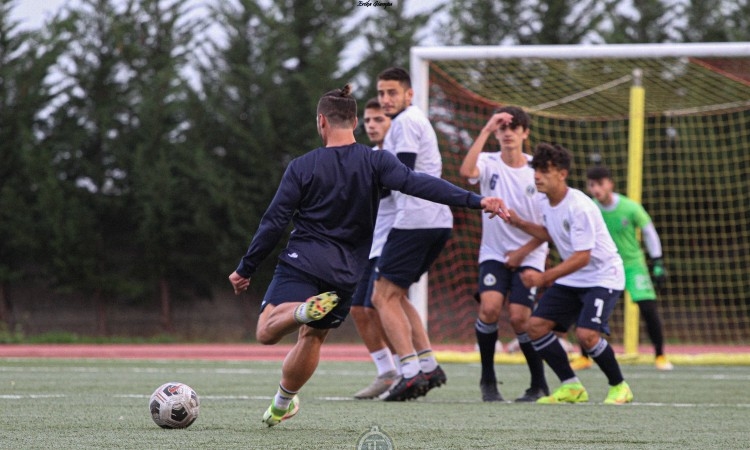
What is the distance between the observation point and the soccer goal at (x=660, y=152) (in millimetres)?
13539

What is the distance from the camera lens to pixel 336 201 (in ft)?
16.5

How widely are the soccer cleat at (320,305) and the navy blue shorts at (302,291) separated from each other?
0.95 feet

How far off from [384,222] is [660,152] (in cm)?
860

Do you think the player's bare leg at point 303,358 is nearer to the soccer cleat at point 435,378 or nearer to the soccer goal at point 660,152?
the soccer cleat at point 435,378

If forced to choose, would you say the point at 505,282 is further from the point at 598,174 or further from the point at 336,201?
the point at 598,174

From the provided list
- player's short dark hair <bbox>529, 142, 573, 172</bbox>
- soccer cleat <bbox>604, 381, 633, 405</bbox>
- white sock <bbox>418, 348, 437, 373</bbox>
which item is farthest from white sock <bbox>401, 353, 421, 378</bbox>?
player's short dark hair <bbox>529, 142, 573, 172</bbox>

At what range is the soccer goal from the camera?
44.4 ft

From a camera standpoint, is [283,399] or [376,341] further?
[376,341]

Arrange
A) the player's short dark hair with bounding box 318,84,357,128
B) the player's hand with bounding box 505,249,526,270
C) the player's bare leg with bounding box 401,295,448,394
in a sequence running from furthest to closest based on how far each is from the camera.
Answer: the player's hand with bounding box 505,249,526,270 < the player's bare leg with bounding box 401,295,448,394 < the player's short dark hair with bounding box 318,84,357,128

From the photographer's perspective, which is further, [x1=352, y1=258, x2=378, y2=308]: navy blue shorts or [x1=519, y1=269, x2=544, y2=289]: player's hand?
[x1=352, y1=258, x2=378, y2=308]: navy blue shorts

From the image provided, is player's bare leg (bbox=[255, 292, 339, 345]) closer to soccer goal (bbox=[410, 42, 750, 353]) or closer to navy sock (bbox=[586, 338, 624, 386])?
navy sock (bbox=[586, 338, 624, 386])

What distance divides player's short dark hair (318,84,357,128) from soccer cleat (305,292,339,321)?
0.98 m

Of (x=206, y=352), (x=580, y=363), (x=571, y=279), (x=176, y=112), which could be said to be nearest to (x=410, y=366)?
(x=571, y=279)

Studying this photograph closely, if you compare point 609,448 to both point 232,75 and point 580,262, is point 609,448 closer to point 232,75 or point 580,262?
point 580,262
